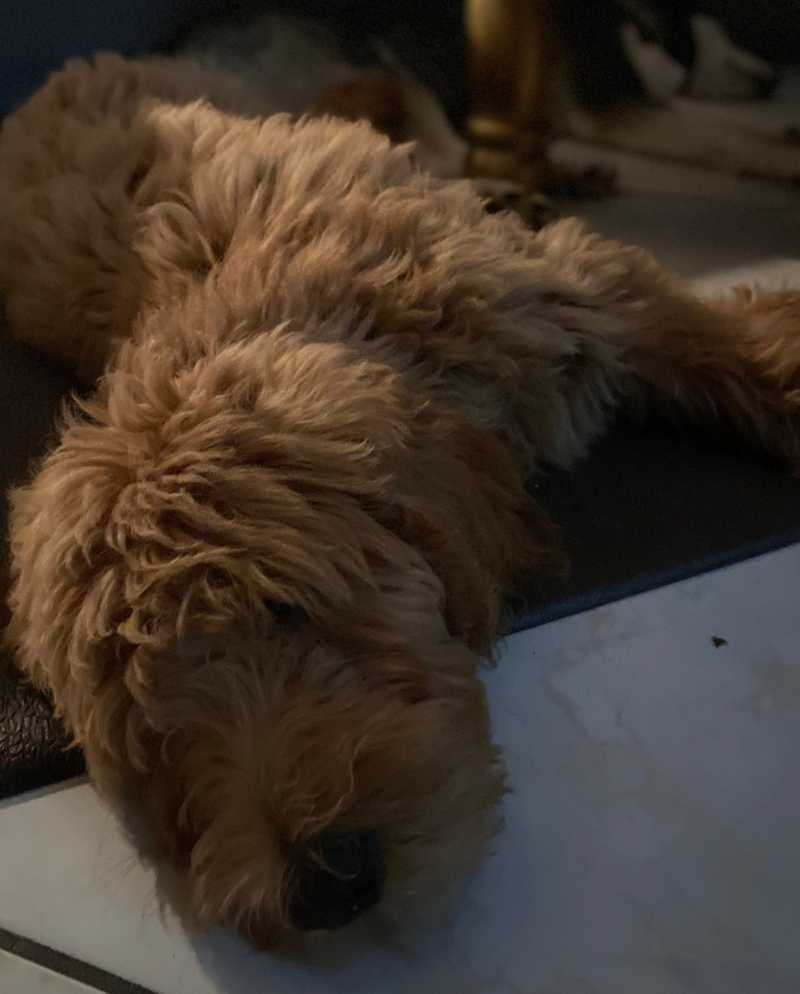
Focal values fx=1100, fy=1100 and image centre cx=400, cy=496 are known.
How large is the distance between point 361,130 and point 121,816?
0.98 metres

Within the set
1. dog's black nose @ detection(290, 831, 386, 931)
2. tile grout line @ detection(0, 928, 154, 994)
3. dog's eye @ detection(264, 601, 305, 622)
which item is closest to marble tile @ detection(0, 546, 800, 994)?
tile grout line @ detection(0, 928, 154, 994)

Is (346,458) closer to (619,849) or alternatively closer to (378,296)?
(378,296)

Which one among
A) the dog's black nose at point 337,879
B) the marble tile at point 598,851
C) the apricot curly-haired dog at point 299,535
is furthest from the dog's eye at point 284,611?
the marble tile at point 598,851

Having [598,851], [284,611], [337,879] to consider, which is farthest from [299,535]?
[598,851]

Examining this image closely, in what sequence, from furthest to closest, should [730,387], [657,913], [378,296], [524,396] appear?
1. [730,387]
2. [524,396]
3. [378,296]
4. [657,913]

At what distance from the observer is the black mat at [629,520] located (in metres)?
1.22

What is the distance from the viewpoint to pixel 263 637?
0.97 meters

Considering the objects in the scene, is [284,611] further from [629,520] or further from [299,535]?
[629,520]

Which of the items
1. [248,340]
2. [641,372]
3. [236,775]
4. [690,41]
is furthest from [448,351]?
[690,41]

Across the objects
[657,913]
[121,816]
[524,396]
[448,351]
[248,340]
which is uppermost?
[248,340]

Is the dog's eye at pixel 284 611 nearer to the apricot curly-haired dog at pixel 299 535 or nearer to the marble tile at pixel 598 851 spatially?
the apricot curly-haired dog at pixel 299 535

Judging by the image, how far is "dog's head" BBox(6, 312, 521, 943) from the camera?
922 millimetres

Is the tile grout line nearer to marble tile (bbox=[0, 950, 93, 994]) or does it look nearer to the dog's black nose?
marble tile (bbox=[0, 950, 93, 994])

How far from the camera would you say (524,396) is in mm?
1342
